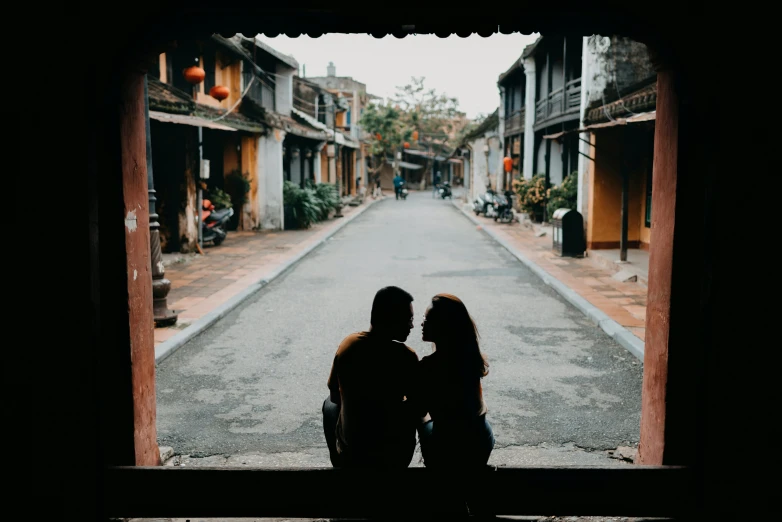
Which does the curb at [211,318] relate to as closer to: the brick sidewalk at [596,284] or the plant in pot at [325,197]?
the brick sidewalk at [596,284]

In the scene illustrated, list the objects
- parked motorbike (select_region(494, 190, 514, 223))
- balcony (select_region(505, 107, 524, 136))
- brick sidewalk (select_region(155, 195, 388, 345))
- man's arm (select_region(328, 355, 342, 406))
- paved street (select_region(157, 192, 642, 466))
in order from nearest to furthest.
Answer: man's arm (select_region(328, 355, 342, 406)), paved street (select_region(157, 192, 642, 466)), brick sidewalk (select_region(155, 195, 388, 345)), parked motorbike (select_region(494, 190, 514, 223)), balcony (select_region(505, 107, 524, 136))

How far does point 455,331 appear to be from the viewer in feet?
11.4

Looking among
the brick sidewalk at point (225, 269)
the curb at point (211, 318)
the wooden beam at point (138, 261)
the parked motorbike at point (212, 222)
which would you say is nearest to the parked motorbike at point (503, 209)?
the brick sidewalk at point (225, 269)

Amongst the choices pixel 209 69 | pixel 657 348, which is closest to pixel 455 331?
pixel 657 348

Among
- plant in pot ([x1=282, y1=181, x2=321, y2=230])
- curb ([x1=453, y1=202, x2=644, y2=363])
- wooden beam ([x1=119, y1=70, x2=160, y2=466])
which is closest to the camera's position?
wooden beam ([x1=119, y1=70, x2=160, y2=466])

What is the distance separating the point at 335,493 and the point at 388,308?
1.05m

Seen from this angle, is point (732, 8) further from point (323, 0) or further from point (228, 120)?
point (228, 120)

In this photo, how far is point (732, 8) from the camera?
3367 millimetres

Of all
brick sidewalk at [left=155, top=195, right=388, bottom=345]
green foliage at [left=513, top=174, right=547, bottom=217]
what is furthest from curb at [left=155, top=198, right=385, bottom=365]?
green foliage at [left=513, top=174, right=547, bottom=217]

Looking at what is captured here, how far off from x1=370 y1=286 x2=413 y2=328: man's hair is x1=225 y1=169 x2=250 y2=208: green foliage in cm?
1745

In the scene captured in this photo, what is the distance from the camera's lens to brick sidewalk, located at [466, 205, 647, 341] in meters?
9.17

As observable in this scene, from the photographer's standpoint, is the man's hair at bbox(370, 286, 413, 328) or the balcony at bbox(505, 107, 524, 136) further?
the balcony at bbox(505, 107, 524, 136)

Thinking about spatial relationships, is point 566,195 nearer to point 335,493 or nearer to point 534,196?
point 534,196

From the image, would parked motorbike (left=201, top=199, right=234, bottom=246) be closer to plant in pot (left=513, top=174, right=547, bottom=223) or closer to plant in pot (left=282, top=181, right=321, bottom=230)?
plant in pot (left=282, top=181, right=321, bottom=230)
